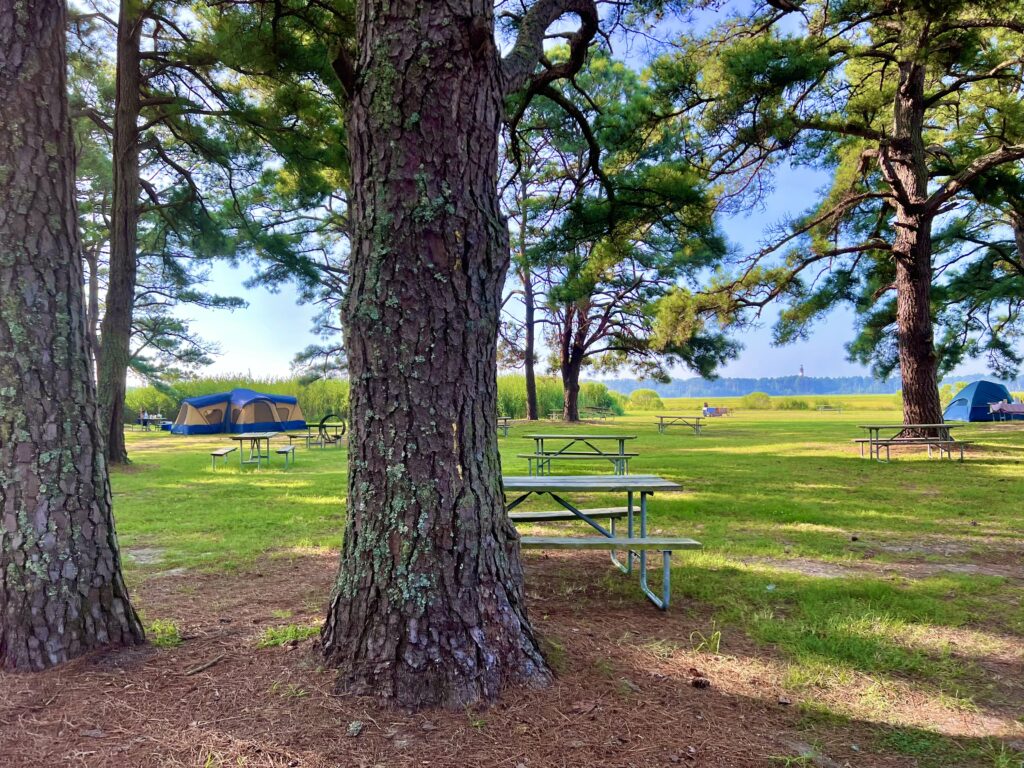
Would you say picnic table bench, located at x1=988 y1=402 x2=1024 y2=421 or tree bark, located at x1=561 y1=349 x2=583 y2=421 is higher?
tree bark, located at x1=561 y1=349 x2=583 y2=421

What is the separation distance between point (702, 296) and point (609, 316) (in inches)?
489

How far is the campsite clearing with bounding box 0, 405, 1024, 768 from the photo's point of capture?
6.11 feet

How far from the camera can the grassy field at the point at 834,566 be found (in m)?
2.25

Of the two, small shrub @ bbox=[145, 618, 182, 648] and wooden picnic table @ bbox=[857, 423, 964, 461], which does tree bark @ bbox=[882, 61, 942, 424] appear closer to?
wooden picnic table @ bbox=[857, 423, 964, 461]

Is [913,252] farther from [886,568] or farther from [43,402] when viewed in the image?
[43,402]

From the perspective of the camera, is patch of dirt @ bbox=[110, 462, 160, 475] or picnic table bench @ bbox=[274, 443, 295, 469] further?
picnic table bench @ bbox=[274, 443, 295, 469]

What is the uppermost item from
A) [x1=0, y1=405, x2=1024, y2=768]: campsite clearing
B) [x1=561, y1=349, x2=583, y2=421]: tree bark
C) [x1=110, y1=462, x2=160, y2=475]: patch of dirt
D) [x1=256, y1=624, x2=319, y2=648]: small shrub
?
[x1=561, y1=349, x2=583, y2=421]: tree bark

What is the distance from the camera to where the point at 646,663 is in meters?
2.47

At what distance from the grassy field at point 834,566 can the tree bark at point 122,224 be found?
168 centimetres

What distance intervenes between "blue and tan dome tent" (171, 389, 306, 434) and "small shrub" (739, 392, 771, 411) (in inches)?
1492

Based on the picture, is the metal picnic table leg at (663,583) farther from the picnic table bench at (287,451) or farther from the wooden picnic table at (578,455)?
the picnic table bench at (287,451)

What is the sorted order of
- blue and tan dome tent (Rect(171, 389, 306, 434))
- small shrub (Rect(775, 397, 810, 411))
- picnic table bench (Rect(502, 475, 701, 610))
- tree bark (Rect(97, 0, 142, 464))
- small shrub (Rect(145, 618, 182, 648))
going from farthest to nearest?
small shrub (Rect(775, 397, 810, 411)), blue and tan dome tent (Rect(171, 389, 306, 434)), tree bark (Rect(97, 0, 142, 464)), picnic table bench (Rect(502, 475, 701, 610)), small shrub (Rect(145, 618, 182, 648))

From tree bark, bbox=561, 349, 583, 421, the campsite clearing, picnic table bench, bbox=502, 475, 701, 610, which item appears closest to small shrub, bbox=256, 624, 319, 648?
the campsite clearing

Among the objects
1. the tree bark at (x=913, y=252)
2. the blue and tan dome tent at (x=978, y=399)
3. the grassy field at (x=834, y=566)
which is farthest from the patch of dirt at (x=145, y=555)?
the blue and tan dome tent at (x=978, y=399)
